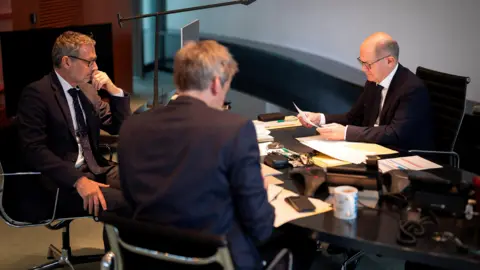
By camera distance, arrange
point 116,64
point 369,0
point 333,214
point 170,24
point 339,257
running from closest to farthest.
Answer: point 333,214
point 339,257
point 369,0
point 116,64
point 170,24

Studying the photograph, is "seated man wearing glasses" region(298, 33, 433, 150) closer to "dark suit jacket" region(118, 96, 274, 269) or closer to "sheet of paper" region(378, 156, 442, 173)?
"sheet of paper" region(378, 156, 442, 173)

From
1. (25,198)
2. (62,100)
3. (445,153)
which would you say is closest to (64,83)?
(62,100)

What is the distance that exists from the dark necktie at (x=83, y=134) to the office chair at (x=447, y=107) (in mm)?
1854

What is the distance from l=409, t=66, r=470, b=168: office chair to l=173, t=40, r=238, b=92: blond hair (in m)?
1.76

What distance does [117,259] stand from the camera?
1.95 metres

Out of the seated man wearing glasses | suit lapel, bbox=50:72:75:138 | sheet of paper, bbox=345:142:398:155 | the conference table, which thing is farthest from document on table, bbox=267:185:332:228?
suit lapel, bbox=50:72:75:138

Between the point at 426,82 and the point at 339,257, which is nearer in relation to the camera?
the point at 339,257

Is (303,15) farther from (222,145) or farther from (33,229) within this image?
(222,145)

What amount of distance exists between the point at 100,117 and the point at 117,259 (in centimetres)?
145

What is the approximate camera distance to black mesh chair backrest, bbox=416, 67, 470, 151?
136 inches

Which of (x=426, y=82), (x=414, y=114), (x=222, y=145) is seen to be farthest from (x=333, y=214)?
(x=426, y=82)

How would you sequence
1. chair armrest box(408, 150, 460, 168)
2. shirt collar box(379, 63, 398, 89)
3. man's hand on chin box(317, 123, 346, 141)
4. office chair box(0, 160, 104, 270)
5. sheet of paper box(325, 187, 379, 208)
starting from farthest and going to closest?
shirt collar box(379, 63, 398, 89) < chair armrest box(408, 150, 460, 168) < man's hand on chin box(317, 123, 346, 141) < office chair box(0, 160, 104, 270) < sheet of paper box(325, 187, 379, 208)

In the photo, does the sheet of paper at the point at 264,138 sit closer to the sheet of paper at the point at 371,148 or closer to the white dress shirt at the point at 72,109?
the sheet of paper at the point at 371,148

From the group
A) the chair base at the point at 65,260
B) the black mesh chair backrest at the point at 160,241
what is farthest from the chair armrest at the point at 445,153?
the chair base at the point at 65,260
